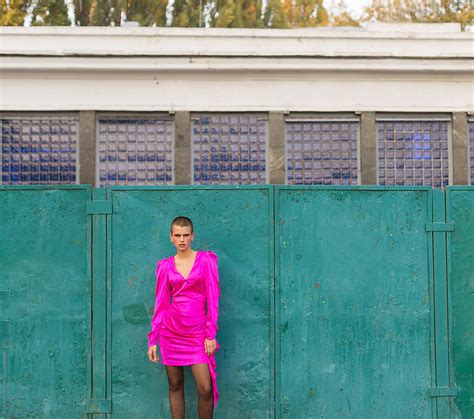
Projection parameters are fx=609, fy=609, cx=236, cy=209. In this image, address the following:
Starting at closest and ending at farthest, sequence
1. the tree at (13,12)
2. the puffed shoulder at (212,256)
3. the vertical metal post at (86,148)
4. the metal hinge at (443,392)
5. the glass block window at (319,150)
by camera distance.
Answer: the puffed shoulder at (212,256) < the metal hinge at (443,392) < the vertical metal post at (86,148) < the glass block window at (319,150) < the tree at (13,12)

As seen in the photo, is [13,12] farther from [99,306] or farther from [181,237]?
[181,237]

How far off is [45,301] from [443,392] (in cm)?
383

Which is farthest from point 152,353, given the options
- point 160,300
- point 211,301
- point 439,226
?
point 439,226

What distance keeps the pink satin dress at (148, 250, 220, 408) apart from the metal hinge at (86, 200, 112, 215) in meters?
0.86

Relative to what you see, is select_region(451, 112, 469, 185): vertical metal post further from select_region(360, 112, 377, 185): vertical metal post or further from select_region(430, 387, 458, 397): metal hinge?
select_region(430, 387, 458, 397): metal hinge

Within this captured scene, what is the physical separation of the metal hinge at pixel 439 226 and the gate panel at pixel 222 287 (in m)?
1.52

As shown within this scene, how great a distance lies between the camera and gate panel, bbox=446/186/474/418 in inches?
227

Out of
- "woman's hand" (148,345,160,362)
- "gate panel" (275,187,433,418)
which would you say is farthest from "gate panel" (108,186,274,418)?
"woman's hand" (148,345,160,362)

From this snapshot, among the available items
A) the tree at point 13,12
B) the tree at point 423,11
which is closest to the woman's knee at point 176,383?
the tree at point 13,12

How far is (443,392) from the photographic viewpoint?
225 inches

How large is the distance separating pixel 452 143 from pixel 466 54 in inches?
76.3

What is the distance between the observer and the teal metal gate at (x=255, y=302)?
564cm

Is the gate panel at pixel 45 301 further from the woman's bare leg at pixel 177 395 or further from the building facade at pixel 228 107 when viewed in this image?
the building facade at pixel 228 107

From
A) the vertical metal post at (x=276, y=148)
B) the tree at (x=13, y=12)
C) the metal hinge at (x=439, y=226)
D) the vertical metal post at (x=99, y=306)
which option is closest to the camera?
the vertical metal post at (x=99, y=306)
